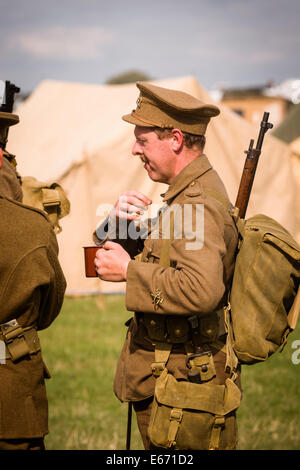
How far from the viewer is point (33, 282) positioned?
2344 mm

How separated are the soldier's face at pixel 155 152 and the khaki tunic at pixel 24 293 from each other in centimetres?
55

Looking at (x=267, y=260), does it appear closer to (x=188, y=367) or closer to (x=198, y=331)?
(x=198, y=331)

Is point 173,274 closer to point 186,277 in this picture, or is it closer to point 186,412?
point 186,277

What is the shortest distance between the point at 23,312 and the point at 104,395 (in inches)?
123

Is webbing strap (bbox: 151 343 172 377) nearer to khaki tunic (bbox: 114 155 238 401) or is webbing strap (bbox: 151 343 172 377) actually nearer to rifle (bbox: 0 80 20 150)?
khaki tunic (bbox: 114 155 238 401)

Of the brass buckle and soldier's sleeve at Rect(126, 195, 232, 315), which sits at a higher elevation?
soldier's sleeve at Rect(126, 195, 232, 315)

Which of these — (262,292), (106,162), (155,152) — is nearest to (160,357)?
(262,292)

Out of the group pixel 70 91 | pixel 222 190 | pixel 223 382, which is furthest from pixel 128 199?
pixel 70 91

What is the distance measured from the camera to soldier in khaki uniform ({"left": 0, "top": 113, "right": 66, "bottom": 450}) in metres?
2.33

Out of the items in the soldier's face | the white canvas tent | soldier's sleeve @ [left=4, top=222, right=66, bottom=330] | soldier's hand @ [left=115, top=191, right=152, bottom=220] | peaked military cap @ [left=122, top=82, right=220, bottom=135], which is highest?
peaked military cap @ [left=122, top=82, right=220, bottom=135]

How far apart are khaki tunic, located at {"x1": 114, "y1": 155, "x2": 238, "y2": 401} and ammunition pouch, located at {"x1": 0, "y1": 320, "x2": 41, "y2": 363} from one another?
466 mm

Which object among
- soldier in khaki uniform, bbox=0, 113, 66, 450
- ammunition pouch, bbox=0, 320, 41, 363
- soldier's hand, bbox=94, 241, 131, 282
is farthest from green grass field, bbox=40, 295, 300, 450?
soldier's hand, bbox=94, 241, 131, 282

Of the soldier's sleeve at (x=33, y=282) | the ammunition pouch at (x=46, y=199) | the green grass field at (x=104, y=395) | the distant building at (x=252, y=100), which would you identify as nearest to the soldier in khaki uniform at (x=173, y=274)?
the soldier's sleeve at (x=33, y=282)

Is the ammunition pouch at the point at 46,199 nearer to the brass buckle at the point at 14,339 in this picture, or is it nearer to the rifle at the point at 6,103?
the rifle at the point at 6,103
